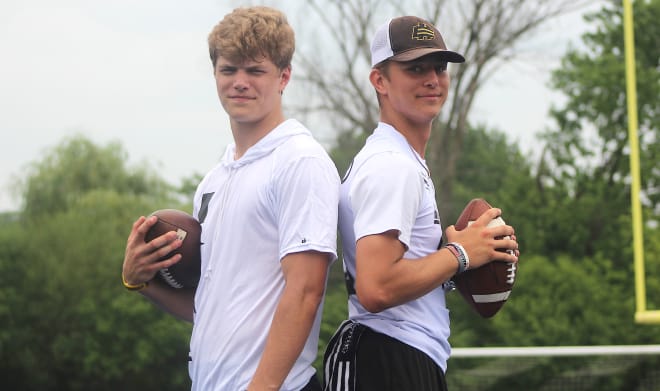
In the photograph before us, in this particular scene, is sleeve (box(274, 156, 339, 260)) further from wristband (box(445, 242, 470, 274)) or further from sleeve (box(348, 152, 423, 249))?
wristband (box(445, 242, 470, 274))

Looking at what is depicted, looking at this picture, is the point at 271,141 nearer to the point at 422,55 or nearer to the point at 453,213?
the point at 422,55

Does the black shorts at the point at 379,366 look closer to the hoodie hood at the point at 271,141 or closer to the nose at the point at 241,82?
the hoodie hood at the point at 271,141

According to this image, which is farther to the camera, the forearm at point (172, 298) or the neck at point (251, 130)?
the forearm at point (172, 298)

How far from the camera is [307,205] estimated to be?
2.34 m

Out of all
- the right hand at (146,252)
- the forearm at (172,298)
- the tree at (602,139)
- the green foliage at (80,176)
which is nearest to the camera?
the right hand at (146,252)

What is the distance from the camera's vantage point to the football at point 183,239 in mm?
2607

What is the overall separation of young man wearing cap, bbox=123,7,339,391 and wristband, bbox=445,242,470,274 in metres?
0.29

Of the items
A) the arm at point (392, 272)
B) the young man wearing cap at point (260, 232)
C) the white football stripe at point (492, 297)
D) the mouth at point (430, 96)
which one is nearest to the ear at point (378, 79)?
the mouth at point (430, 96)

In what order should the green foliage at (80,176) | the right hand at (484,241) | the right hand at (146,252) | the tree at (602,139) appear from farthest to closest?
the green foliage at (80,176) < the tree at (602,139) < the right hand at (146,252) < the right hand at (484,241)

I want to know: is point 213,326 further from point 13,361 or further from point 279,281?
point 13,361

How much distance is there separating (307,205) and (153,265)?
1.77ft

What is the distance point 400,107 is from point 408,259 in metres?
0.44

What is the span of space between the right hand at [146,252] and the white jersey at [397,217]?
45 cm

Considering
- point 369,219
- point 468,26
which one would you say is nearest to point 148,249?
point 369,219
